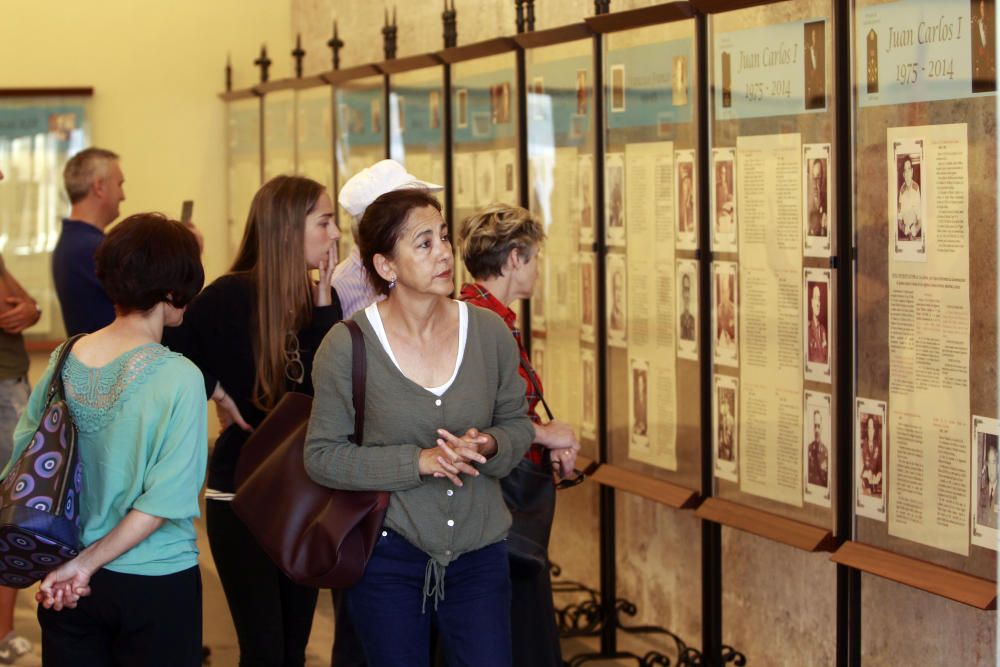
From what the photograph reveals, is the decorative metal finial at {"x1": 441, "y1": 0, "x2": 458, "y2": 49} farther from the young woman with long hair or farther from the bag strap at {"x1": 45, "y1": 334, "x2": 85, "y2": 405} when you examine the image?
the bag strap at {"x1": 45, "y1": 334, "x2": 85, "y2": 405}

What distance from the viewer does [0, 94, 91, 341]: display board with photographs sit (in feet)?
29.2

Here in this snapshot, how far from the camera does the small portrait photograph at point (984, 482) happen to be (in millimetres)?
3449

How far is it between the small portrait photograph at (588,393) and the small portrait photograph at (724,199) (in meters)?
0.98

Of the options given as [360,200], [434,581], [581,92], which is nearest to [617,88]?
[581,92]

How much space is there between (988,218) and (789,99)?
30.2 inches

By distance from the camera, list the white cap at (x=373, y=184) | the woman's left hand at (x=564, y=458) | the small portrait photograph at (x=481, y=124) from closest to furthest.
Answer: the woman's left hand at (x=564, y=458), the white cap at (x=373, y=184), the small portrait photograph at (x=481, y=124)

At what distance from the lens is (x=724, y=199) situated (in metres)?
4.36

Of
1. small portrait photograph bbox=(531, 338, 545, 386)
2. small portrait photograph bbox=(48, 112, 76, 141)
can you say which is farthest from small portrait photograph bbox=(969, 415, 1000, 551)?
small portrait photograph bbox=(48, 112, 76, 141)

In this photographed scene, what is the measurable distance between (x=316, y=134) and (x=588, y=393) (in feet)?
9.85

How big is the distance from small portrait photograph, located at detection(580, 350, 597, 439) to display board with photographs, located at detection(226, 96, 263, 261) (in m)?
3.80

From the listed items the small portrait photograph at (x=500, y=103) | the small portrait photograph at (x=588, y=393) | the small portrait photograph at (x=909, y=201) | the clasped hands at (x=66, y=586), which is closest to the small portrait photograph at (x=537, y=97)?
the small portrait photograph at (x=500, y=103)

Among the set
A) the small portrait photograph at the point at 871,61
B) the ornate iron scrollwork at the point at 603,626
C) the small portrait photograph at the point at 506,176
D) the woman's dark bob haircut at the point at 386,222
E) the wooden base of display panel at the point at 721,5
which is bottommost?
the ornate iron scrollwork at the point at 603,626

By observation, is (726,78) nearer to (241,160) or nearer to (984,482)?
(984,482)

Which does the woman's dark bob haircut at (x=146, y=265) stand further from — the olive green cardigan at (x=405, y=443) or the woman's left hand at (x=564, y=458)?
the woman's left hand at (x=564, y=458)
